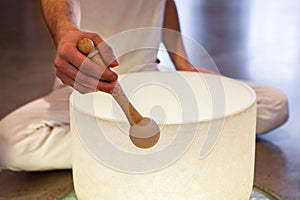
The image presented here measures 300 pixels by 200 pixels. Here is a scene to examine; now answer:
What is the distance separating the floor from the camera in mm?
1396

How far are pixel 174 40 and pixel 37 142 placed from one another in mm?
421

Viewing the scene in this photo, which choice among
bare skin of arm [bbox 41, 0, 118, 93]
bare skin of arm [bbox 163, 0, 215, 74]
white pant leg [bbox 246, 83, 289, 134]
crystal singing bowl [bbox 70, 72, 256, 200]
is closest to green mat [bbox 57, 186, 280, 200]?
crystal singing bowl [bbox 70, 72, 256, 200]

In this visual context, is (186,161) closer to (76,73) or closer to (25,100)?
(76,73)

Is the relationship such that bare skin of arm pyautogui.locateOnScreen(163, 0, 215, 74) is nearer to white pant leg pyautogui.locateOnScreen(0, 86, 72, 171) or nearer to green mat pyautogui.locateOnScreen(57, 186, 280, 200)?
white pant leg pyautogui.locateOnScreen(0, 86, 72, 171)

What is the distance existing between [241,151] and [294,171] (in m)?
0.70

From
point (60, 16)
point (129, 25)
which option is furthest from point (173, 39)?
point (60, 16)

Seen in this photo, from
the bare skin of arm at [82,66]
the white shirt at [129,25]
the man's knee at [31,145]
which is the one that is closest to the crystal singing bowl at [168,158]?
the bare skin of arm at [82,66]

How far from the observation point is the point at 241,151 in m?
0.77

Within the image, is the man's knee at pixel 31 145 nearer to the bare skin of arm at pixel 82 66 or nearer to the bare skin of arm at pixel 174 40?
the bare skin of arm at pixel 174 40

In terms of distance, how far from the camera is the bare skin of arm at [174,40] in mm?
1408

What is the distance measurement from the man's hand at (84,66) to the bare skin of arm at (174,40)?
62cm

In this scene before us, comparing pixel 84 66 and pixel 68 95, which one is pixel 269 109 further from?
pixel 84 66

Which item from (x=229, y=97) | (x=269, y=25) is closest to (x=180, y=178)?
(x=229, y=97)

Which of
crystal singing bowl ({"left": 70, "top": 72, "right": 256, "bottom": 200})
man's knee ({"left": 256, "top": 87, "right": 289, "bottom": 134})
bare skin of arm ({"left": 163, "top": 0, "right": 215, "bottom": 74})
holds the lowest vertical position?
man's knee ({"left": 256, "top": 87, "right": 289, "bottom": 134})
